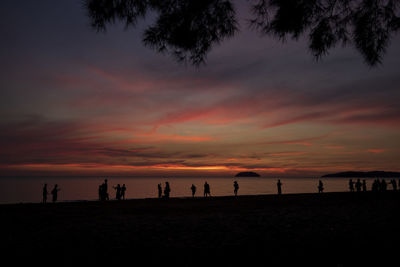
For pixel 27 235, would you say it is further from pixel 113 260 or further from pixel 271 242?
pixel 271 242

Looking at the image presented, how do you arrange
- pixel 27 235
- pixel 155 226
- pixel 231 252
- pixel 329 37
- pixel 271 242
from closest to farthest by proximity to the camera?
pixel 231 252 → pixel 271 242 → pixel 329 37 → pixel 27 235 → pixel 155 226

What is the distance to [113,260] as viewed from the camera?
513cm

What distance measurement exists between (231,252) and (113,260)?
7.94 ft

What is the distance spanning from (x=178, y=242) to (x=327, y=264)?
3478mm

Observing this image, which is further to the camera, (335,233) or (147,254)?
(335,233)

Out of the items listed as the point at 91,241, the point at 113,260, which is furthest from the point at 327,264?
the point at 91,241

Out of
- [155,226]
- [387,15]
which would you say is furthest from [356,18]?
[155,226]

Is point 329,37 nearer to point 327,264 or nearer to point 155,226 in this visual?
point 327,264

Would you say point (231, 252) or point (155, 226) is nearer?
point (231, 252)

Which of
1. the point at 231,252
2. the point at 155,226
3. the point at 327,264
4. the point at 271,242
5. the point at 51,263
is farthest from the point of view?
the point at 155,226

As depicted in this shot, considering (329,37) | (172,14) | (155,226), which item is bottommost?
(155,226)

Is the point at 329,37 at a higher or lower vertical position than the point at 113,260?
higher

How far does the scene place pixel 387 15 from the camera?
629 centimetres

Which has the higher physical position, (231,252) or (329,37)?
(329,37)
